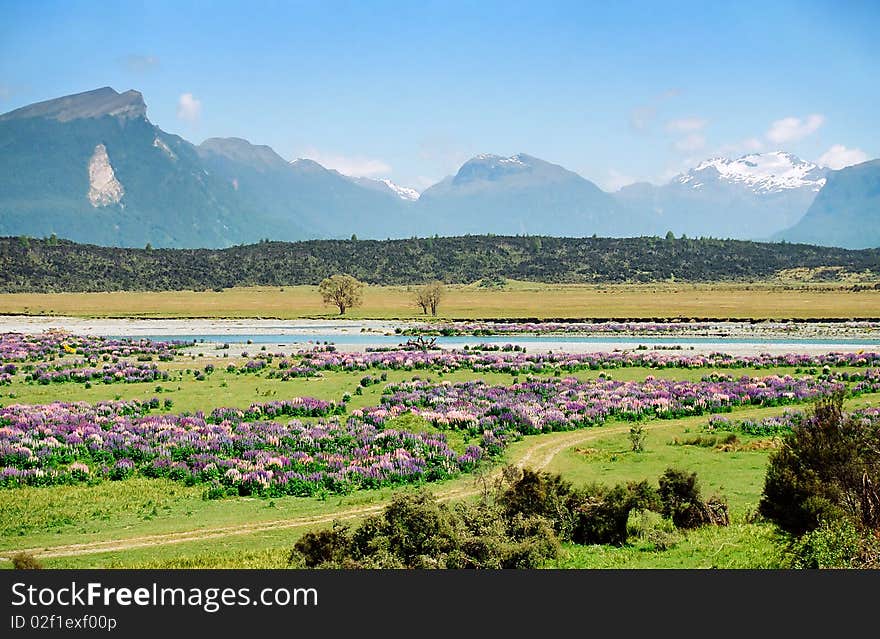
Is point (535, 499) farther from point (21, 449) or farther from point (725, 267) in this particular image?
point (725, 267)

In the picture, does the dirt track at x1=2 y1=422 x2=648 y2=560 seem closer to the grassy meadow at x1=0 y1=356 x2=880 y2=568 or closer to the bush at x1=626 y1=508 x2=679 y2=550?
the grassy meadow at x1=0 y1=356 x2=880 y2=568

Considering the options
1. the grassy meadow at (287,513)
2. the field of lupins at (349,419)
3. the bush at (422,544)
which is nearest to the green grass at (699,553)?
the grassy meadow at (287,513)

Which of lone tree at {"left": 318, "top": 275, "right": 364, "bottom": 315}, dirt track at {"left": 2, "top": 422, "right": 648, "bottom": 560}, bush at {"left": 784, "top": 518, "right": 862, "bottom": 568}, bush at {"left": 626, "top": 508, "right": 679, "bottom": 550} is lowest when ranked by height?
dirt track at {"left": 2, "top": 422, "right": 648, "bottom": 560}

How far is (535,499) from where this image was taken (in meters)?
14.2

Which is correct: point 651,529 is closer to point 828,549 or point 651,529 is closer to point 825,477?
point 825,477

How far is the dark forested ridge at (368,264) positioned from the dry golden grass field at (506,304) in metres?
17.7

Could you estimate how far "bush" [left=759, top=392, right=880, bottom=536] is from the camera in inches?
458

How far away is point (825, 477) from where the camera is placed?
12.3 meters

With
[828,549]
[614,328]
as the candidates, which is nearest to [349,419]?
[828,549]

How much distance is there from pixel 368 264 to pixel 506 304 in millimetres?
77298

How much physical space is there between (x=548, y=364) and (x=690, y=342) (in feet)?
63.0

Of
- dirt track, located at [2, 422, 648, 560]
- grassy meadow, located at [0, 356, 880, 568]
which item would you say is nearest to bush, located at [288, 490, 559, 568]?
grassy meadow, located at [0, 356, 880, 568]

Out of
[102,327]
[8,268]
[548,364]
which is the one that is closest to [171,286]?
[8,268]

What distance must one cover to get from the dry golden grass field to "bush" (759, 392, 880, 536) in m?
71.4
